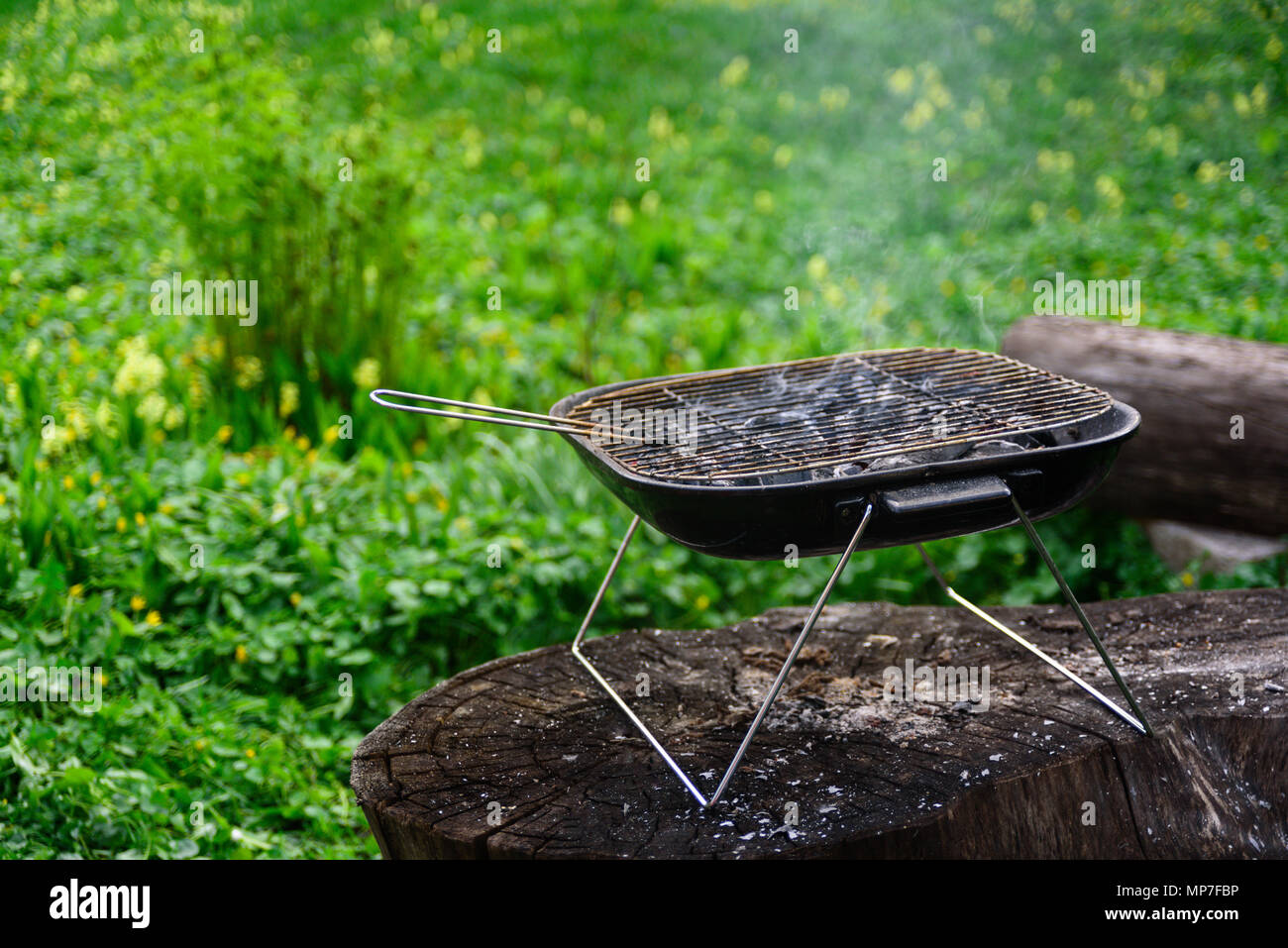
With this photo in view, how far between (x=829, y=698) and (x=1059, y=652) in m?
0.58

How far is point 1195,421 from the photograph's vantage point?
3.76 metres

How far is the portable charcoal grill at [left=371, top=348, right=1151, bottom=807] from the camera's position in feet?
6.79

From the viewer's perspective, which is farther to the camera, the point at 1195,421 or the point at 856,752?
Result: the point at 1195,421

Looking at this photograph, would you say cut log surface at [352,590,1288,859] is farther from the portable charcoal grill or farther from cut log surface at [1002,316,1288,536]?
cut log surface at [1002,316,1288,536]

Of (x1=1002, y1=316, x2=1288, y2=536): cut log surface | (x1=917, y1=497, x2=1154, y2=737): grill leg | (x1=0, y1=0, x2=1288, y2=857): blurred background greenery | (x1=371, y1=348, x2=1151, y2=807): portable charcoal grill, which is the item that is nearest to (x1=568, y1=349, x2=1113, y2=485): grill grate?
(x1=371, y1=348, x2=1151, y2=807): portable charcoal grill

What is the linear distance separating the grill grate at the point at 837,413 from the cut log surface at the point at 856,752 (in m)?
0.55

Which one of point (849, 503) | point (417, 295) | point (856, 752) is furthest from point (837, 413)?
point (417, 295)

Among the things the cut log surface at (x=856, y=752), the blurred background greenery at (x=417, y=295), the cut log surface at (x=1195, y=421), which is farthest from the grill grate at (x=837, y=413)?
the cut log surface at (x=1195, y=421)

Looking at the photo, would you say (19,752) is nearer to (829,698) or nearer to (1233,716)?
(829,698)

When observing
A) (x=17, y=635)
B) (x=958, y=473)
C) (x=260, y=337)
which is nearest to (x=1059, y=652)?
(x=958, y=473)

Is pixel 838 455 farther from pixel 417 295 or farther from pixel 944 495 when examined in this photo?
pixel 417 295

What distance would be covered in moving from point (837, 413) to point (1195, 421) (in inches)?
73.3

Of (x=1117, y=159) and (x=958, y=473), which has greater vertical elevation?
(x=1117, y=159)

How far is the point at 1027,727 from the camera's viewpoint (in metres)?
2.35
